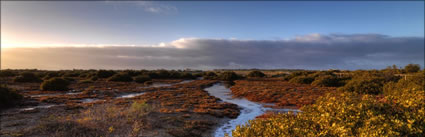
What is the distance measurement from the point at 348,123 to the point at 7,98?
72.6ft

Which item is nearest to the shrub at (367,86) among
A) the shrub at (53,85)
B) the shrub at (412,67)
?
the shrub at (412,67)

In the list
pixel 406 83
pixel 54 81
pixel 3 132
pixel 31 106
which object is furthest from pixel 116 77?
pixel 406 83

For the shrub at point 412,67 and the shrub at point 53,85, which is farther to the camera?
the shrub at point 412,67

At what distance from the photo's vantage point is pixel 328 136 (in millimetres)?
4426

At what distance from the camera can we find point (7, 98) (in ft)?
54.2

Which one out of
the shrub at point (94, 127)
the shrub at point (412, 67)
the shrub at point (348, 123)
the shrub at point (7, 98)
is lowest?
the shrub at point (94, 127)

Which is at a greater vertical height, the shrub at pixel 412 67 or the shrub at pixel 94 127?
the shrub at pixel 412 67

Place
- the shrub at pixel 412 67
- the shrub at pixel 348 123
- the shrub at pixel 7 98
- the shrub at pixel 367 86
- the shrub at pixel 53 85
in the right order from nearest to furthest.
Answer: the shrub at pixel 348 123
the shrub at pixel 7 98
the shrub at pixel 367 86
the shrub at pixel 53 85
the shrub at pixel 412 67

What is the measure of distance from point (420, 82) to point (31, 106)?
113 ft

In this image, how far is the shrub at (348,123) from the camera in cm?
444

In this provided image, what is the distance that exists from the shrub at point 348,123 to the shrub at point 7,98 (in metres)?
19.6

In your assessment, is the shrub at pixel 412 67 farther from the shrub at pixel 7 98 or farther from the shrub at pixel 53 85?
the shrub at pixel 7 98

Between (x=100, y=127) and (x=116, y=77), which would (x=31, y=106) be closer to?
(x=100, y=127)

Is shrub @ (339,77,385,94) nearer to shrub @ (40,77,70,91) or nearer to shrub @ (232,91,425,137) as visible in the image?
shrub @ (232,91,425,137)
